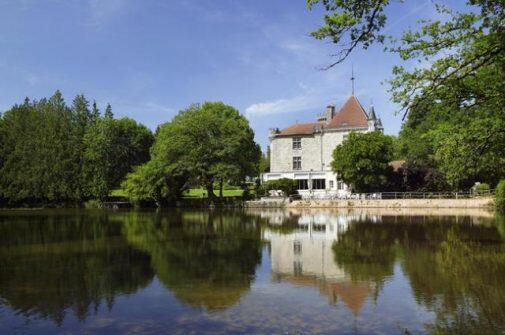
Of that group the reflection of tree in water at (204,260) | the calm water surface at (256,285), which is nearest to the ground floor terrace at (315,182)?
the reflection of tree in water at (204,260)

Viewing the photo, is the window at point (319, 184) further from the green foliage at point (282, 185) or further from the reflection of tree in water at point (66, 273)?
the reflection of tree in water at point (66, 273)

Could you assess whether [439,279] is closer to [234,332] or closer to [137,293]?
[234,332]

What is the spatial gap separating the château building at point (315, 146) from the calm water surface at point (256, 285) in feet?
124

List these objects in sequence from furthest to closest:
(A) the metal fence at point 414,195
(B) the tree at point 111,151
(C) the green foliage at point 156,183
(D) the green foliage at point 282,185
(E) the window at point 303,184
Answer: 1. (E) the window at point 303,184
2. (B) the tree at point 111,151
3. (D) the green foliage at point 282,185
4. (C) the green foliage at point 156,183
5. (A) the metal fence at point 414,195

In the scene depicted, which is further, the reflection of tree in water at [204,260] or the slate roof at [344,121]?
the slate roof at [344,121]

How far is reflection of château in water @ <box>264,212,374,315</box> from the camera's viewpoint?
10.9 metres

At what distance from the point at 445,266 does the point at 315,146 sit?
1874 inches

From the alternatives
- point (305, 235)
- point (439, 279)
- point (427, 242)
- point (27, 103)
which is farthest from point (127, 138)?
point (439, 279)

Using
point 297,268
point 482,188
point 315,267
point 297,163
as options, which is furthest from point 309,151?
point 297,268

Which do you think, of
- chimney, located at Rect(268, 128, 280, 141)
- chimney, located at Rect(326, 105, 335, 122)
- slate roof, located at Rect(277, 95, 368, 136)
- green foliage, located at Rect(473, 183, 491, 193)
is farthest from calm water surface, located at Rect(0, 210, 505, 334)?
chimney, located at Rect(326, 105, 335, 122)

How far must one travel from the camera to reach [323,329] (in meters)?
8.26

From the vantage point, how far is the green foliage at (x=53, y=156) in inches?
2309

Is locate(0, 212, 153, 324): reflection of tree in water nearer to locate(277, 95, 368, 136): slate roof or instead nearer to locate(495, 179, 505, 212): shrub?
locate(495, 179, 505, 212): shrub

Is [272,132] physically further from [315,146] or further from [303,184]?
[303,184]
